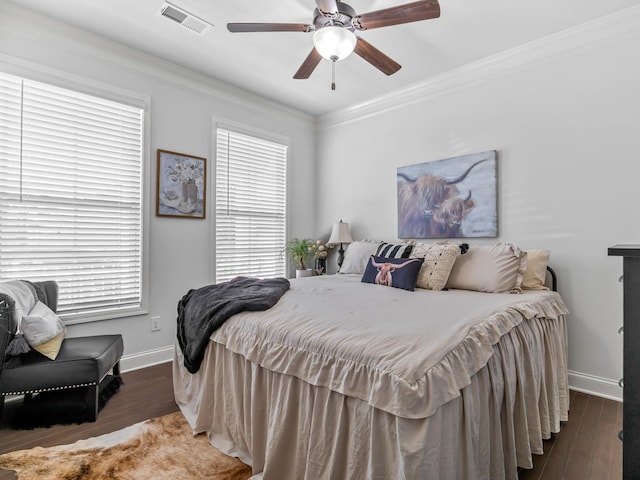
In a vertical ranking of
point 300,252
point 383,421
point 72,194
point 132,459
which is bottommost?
point 132,459

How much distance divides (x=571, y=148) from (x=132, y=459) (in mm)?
3671

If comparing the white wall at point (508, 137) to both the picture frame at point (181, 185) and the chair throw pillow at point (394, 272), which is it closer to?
the picture frame at point (181, 185)

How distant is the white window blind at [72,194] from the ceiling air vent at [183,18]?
935 mm

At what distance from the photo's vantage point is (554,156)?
2.92 m

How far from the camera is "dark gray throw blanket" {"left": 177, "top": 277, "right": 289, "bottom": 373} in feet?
6.66

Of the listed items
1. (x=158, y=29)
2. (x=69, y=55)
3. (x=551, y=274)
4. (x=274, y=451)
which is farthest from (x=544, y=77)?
(x=69, y=55)

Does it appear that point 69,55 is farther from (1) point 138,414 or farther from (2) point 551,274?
(2) point 551,274

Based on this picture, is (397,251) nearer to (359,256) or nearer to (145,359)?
(359,256)

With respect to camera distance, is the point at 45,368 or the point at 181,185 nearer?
the point at 45,368

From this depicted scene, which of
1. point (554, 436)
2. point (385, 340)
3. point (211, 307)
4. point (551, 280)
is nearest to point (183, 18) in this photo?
point (211, 307)

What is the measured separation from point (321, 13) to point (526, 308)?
82.0 inches

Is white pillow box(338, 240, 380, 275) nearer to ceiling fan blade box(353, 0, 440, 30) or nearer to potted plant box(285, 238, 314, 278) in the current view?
potted plant box(285, 238, 314, 278)

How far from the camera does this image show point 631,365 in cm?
108

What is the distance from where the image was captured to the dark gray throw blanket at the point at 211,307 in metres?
2.03
